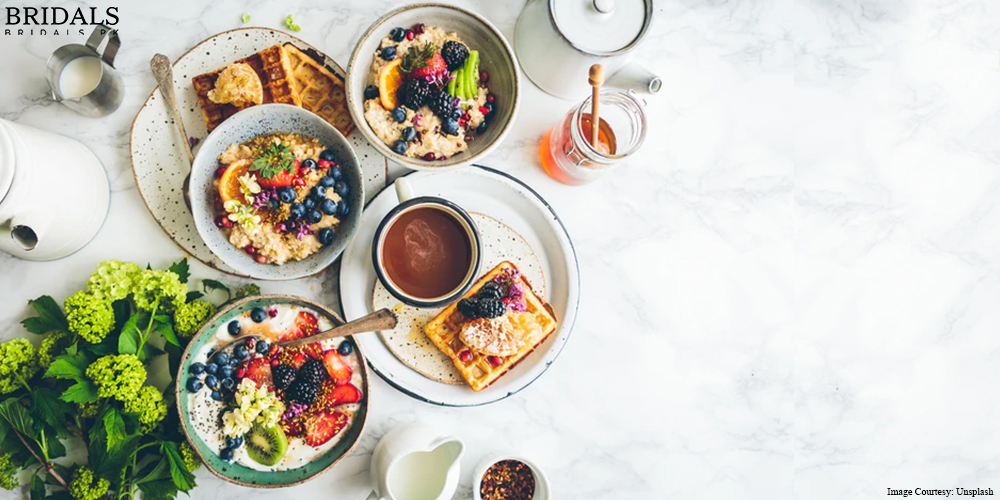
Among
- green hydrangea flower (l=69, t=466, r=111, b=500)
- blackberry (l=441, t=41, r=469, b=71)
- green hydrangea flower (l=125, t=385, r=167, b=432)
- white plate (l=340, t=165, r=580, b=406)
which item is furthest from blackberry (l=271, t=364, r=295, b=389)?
blackberry (l=441, t=41, r=469, b=71)

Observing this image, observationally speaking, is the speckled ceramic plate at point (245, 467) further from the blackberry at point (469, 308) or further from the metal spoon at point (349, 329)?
the blackberry at point (469, 308)

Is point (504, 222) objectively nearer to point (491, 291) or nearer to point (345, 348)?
point (491, 291)

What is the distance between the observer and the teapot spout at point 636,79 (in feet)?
6.86

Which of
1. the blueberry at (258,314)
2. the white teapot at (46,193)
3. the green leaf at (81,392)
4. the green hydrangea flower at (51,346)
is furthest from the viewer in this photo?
the blueberry at (258,314)

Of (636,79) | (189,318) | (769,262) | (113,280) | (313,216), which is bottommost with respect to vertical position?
(189,318)

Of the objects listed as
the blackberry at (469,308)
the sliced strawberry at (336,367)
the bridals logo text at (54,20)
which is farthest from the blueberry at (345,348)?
the bridals logo text at (54,20)

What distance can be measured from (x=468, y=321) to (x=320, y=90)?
938 mm

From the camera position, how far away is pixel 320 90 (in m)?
2.18

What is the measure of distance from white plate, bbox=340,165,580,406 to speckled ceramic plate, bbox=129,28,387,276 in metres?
0.43

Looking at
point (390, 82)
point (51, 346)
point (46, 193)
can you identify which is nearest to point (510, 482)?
point (390, 82)

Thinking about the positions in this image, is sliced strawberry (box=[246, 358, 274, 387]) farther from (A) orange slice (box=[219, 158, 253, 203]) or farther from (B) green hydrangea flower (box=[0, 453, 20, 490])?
(B) green hydrangea flower (box=[0, 453, 20, 490])

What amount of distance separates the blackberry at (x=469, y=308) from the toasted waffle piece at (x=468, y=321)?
0.02 metres

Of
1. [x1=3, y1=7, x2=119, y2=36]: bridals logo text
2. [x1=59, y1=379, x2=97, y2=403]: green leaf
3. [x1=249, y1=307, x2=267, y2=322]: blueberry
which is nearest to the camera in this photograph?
[x1=59, y1=379, x2=97, y2=403]: green leaf

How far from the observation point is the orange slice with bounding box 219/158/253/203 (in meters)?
1.96
